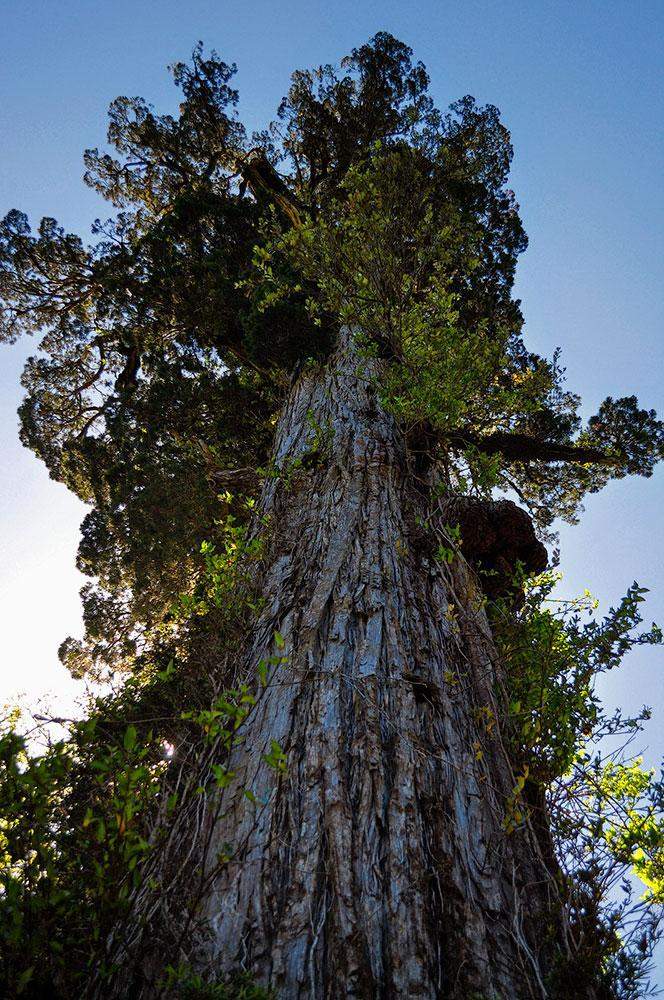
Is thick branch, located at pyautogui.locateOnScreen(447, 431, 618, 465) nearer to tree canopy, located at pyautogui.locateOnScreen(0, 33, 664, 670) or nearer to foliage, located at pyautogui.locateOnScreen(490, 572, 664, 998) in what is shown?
tree canopy, located at pyautogui.locateOnScreen(0, 33, 664, 670)

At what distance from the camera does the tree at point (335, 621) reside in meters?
1.97

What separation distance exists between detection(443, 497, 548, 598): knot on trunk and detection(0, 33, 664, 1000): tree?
0.03 metres

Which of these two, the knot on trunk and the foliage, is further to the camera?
the knot on trunk

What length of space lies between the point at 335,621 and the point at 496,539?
91.2 inches

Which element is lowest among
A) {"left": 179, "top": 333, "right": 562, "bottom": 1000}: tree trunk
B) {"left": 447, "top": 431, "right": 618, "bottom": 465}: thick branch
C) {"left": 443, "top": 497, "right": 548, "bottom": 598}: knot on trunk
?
{"left": 179, "top": 333, "right": 562, "bottom": 1000}: tree trunk

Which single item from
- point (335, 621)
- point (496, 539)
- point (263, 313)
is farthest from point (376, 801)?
point (263, 313)

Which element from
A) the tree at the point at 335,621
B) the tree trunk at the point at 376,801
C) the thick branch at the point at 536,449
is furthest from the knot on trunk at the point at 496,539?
the thick branch at the point at 536,449

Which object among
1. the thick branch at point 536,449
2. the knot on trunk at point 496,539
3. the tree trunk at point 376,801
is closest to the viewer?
the tree trunk at point 376,801

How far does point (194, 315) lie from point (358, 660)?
257 inches

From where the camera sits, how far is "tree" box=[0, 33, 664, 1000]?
1.97m

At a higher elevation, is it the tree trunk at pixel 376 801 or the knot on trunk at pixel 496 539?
the knot on trunk at pixel 496 539

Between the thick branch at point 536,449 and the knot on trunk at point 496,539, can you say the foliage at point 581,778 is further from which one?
the thick branch at point 536,449

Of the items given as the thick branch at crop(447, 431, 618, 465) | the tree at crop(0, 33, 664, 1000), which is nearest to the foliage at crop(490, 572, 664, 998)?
the tree at crop(0, 33, 664, 1000)

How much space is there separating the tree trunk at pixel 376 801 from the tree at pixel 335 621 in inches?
0.5
